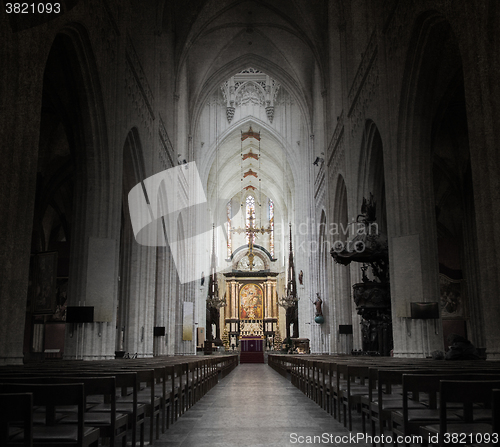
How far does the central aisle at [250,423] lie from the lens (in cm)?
439

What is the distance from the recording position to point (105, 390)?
2.99 meters

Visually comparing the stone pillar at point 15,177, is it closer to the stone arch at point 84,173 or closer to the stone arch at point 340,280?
the stone arch at point 84,173

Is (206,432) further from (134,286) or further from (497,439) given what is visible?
(134,286)

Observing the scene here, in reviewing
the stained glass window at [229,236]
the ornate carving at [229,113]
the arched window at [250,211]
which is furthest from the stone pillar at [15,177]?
the arched window at [250,211]

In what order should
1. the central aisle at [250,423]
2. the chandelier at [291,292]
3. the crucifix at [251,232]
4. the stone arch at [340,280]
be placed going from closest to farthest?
the central aisle at [250,423]
the stone arch at [340,280]
the chandelier at [291,292]
the crucifix at [251,232]

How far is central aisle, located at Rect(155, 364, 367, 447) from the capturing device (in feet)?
14.4

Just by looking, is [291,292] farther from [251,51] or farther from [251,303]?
[251,51]

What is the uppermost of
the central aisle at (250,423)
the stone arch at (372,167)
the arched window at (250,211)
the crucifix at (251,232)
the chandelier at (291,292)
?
the arched window at (250,211)

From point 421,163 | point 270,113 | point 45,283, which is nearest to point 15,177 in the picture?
point 45,283

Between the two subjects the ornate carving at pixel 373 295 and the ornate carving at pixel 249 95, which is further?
the ornate carving at pixel 249 95

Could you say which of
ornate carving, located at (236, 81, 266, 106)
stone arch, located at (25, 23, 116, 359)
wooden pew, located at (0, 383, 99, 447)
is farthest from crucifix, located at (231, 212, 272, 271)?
wooden pew, located at (0, 383, 99, 447)

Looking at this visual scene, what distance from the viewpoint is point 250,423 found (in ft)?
17.4

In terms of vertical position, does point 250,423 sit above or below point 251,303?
below

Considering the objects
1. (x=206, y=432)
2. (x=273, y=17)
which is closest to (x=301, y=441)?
(x=206, y=432)
